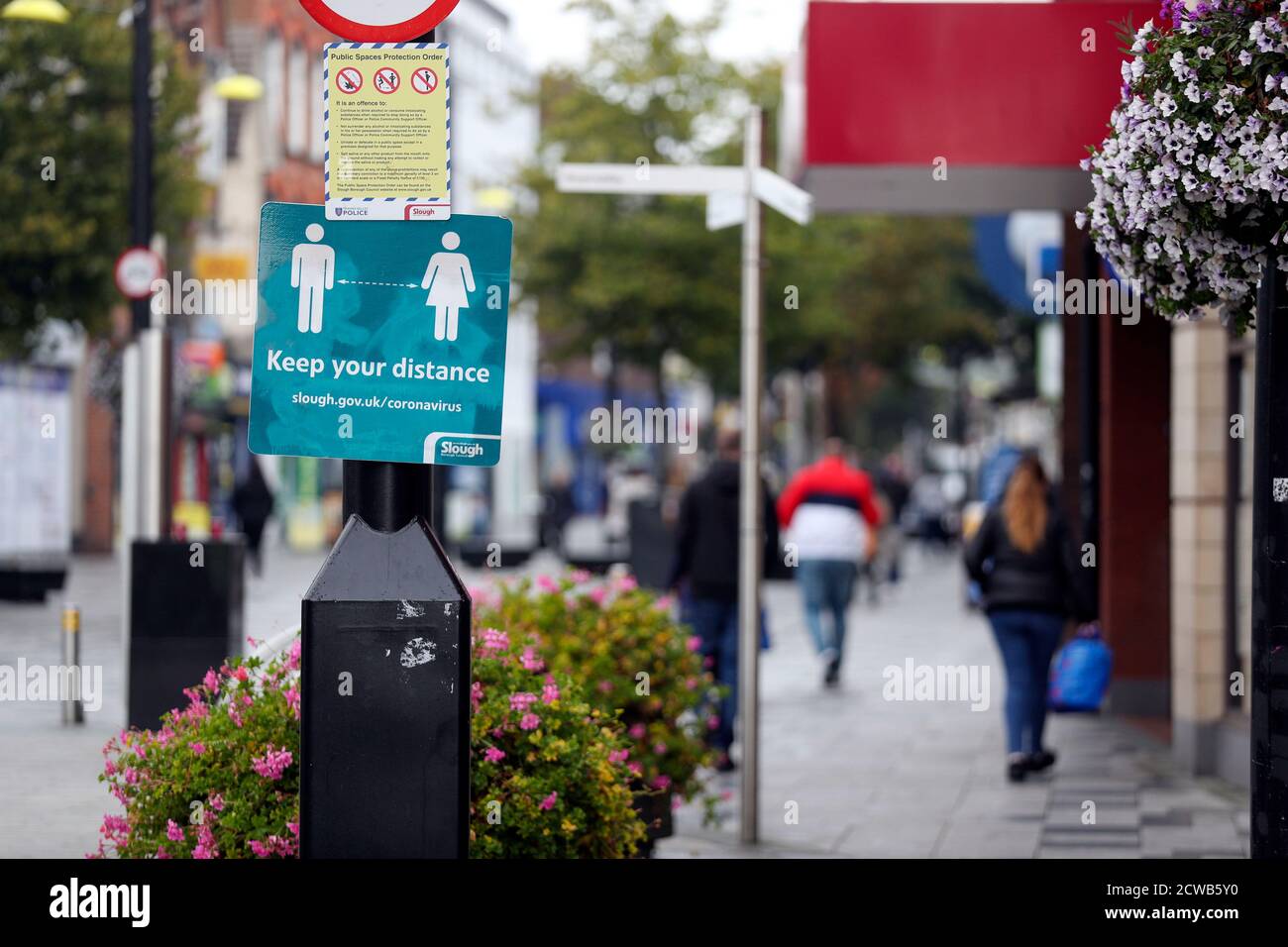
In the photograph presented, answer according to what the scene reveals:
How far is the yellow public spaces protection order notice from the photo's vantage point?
5.00 metres

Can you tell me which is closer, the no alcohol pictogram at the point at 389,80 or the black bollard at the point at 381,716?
the black bollard at the point at 381,716

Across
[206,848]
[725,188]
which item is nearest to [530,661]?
[206,848]

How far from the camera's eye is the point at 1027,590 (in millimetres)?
11289

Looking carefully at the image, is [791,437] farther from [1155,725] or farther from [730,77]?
[1155,725]

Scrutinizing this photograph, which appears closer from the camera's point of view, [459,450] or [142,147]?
[459,450]

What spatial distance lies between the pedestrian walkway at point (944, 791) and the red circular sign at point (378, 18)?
447 centimetres

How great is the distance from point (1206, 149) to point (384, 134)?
2.02 metres

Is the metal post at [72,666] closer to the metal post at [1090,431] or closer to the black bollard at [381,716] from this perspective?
the metal post at [1090,431]

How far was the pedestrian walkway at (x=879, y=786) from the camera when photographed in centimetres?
873

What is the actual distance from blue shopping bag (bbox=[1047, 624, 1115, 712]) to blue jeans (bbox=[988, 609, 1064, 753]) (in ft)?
0.37

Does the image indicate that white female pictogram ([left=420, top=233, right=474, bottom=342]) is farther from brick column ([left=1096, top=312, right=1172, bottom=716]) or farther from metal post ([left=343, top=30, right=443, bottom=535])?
brick column ([left=1096, top=312, right=1172, bottom=716])

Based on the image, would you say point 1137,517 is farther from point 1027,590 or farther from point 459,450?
point 459,450

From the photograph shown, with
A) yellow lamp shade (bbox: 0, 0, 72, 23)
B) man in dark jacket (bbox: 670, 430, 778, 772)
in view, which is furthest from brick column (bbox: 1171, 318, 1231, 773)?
yellow lamp shade (bbox: 0, 0, 72, 23)
